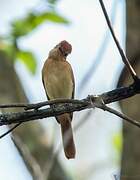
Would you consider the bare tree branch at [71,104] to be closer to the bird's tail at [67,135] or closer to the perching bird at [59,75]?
the bird's tail at [67,135]

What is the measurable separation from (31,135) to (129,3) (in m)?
1.59

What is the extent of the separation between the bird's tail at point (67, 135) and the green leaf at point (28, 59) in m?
0.31

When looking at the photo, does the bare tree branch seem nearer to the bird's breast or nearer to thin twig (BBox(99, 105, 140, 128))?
thin twig (BBox(99, 105, 140, 128))

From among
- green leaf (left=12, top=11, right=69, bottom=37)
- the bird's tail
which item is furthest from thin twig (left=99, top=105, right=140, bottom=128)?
green leaf (left=12, top=11, right=69, bottom=37)

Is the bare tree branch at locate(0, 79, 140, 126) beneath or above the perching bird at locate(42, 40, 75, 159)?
above

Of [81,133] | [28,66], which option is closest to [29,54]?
[28,66]

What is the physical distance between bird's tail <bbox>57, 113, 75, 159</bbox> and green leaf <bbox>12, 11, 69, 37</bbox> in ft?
1.69

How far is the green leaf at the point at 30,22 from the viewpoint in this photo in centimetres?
330

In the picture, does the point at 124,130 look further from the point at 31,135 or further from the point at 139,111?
the point at 31,135

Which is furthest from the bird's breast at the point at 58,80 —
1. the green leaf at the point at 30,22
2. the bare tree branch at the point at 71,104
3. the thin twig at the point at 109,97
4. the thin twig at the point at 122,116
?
the thin twig at the point at 122,116

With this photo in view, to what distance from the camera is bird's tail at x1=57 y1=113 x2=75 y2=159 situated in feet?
9.82

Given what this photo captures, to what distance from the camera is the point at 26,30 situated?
348cm

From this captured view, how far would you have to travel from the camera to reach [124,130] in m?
2.90

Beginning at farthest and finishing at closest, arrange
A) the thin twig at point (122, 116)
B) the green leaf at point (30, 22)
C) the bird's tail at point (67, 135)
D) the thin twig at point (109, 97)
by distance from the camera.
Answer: the green leaf at point (30, 22), the bird's tail at point (67, 135), the thin twig at point (109, 97), the thin twig at point (122, 116)
